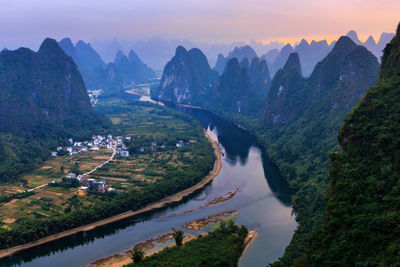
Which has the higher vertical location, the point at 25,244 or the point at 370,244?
the point at 370,244

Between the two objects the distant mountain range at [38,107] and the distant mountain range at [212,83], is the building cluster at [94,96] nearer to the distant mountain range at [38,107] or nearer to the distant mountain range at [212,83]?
the distant mountain range at [212,83]

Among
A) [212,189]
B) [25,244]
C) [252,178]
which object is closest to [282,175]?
[252,178]

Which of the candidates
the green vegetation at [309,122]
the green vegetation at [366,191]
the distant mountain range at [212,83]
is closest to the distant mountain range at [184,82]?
the distant mountain range at [212,83]

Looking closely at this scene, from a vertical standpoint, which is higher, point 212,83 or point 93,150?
point 212,83

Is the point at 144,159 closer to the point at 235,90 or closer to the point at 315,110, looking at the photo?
the point at 315,110

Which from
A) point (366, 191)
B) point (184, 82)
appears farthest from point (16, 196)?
point (184, 82)

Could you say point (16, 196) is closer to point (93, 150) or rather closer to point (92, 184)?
point (92, 184)
